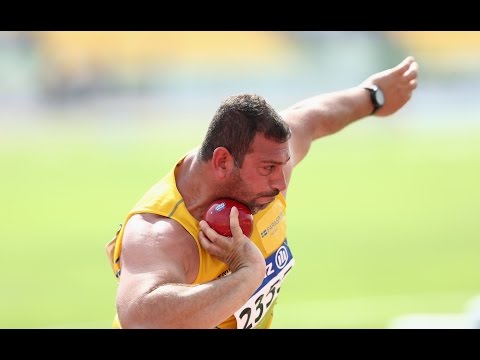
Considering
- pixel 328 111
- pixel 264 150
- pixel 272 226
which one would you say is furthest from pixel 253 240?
pixel 328 111

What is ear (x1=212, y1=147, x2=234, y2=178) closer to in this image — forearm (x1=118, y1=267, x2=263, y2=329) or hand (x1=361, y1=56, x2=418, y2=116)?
forearm (x1=118, y1=267, x2=263, y2=329)

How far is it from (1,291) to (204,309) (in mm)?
7198

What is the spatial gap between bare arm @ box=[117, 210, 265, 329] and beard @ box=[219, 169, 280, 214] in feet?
0.66

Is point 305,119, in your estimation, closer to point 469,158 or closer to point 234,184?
point 234,184

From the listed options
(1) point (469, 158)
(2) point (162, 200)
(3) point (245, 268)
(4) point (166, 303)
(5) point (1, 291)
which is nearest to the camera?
(4) point (166, 303)

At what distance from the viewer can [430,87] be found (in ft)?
61.4

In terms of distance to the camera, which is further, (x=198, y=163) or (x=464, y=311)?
(x=464, y=311)

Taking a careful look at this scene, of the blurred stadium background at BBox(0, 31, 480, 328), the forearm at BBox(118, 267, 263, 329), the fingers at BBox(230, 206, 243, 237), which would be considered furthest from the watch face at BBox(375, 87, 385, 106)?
the blurred stadium background at BBox(0, 31, 480, 328)

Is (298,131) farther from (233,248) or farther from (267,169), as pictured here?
(233,248)

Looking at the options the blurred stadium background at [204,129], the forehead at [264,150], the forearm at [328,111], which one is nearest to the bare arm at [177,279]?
the forehead at [264,150]

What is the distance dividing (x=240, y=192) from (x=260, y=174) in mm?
149

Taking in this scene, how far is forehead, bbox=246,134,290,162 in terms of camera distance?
14.4ft

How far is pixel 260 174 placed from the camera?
4.43 m
